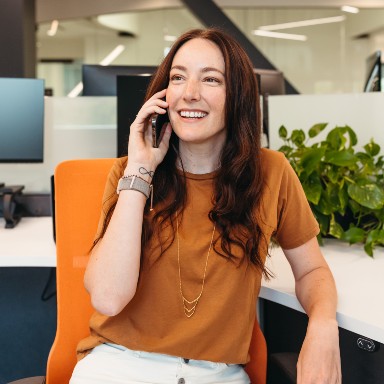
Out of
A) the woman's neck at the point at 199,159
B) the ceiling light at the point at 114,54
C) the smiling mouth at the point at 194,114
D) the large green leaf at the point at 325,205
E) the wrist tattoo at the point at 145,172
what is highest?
the ceiling light at the point at 114,54

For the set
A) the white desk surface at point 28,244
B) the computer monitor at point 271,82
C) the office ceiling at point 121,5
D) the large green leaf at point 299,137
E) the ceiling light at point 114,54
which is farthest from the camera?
the ceiling light at point 114,54

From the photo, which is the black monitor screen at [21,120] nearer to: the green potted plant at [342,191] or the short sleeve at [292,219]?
the green potted plant at [342,191]

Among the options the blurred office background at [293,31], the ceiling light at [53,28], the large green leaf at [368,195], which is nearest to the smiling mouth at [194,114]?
the large green leaf at [368,195]

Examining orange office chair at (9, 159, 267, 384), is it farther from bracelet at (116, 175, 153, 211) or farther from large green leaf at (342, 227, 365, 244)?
large green leaf at (342, 227, 365, 244)

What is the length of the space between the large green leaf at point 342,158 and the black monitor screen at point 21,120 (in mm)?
1148

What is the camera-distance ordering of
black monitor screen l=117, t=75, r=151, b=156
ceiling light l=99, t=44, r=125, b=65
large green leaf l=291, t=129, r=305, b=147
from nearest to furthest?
large green leaf l=291, t=129, r=305, b=147, black monitor screen l=117, t=75, r=151, b=156, ceiling light l=99, t=44, r=125, b=65

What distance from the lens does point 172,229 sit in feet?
3.92

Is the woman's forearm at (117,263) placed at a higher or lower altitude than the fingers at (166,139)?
lower

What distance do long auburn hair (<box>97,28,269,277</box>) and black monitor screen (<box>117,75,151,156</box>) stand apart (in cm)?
75

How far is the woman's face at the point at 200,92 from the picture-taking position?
4.01 feet

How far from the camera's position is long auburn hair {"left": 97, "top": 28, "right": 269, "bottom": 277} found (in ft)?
3.94

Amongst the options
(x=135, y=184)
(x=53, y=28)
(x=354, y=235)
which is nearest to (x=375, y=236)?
(x=354, y=235)

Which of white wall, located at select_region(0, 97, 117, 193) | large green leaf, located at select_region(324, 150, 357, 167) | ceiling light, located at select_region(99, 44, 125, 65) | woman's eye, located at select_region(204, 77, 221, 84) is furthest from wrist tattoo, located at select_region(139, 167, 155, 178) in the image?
ceiling light, located at select_region(99, 44, 125, 65)

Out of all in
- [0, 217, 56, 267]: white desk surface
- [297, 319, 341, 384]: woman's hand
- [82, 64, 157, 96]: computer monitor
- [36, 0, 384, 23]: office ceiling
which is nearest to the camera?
[297, 319, 341, 384]: woman's hand
